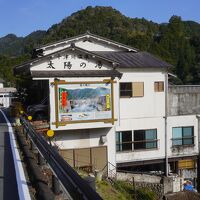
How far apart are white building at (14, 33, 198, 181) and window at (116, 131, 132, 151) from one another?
0.07 metres

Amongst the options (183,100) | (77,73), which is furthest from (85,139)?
(183,100)

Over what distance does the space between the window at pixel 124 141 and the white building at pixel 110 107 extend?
7 centimetres

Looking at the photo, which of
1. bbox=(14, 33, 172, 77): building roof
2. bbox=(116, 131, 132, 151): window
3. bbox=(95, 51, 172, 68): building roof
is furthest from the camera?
bbox=(116, 131, 132, 151): window

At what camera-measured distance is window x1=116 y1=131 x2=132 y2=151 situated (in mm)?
23719

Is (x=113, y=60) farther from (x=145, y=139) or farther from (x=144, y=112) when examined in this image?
(x=145, y=139)

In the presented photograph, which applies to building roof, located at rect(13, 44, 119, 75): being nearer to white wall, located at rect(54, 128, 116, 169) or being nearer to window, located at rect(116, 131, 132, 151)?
white wall, located at rect(54, 128, 116, 169)

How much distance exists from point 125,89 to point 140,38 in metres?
54.9

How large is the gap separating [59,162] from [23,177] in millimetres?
2580

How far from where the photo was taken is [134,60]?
80.3 ft

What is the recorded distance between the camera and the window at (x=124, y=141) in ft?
77.8

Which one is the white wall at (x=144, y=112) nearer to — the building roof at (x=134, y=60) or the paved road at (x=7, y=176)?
the building roof at (x=134, y=60)

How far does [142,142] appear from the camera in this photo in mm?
24391

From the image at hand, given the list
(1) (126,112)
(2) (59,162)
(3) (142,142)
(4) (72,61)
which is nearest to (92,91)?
(4) (72,61)

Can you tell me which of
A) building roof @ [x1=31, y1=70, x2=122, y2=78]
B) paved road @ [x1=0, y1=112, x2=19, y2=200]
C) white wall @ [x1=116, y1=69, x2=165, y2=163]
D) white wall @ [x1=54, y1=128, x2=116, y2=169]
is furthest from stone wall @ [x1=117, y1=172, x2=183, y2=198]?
paved road @ [x1=0, y1=112, x2=19, y2=200]
